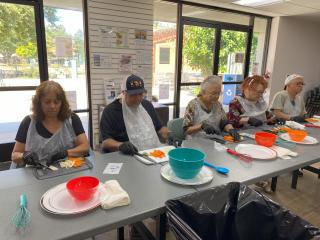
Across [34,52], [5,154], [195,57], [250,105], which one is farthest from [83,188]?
[195,57]

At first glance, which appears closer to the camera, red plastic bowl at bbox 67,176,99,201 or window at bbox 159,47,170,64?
red plastic bowl at bbox 67,176,99,201

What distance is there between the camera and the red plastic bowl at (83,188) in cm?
98

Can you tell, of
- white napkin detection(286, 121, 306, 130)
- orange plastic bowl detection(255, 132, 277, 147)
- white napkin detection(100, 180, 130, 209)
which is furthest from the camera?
white napkin detection(286, 121, 306, 130)

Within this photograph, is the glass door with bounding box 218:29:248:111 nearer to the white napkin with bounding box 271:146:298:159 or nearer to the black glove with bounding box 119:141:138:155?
the white napkin with bounding box 271:146:298:159

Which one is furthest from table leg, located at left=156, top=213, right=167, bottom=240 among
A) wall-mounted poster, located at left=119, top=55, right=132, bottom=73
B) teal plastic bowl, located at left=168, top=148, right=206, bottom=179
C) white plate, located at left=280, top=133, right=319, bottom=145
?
wall-mounted poster, located at left=119, top=55, right=132, bottom=73

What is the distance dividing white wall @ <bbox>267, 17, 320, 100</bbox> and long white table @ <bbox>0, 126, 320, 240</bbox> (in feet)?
12.6

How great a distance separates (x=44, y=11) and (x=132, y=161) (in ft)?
8.19

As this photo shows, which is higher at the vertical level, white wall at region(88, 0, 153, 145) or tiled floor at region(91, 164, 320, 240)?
white wall at region(88, 0, 153, 145)

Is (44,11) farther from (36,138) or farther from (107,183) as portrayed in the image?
(107,183)

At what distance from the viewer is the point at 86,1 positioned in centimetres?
307

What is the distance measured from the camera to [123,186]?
45.1 inches

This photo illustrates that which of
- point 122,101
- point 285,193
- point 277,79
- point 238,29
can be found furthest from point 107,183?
point 277,79

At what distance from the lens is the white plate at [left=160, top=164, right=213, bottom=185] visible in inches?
46.2

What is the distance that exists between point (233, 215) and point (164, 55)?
3299 millimetres
